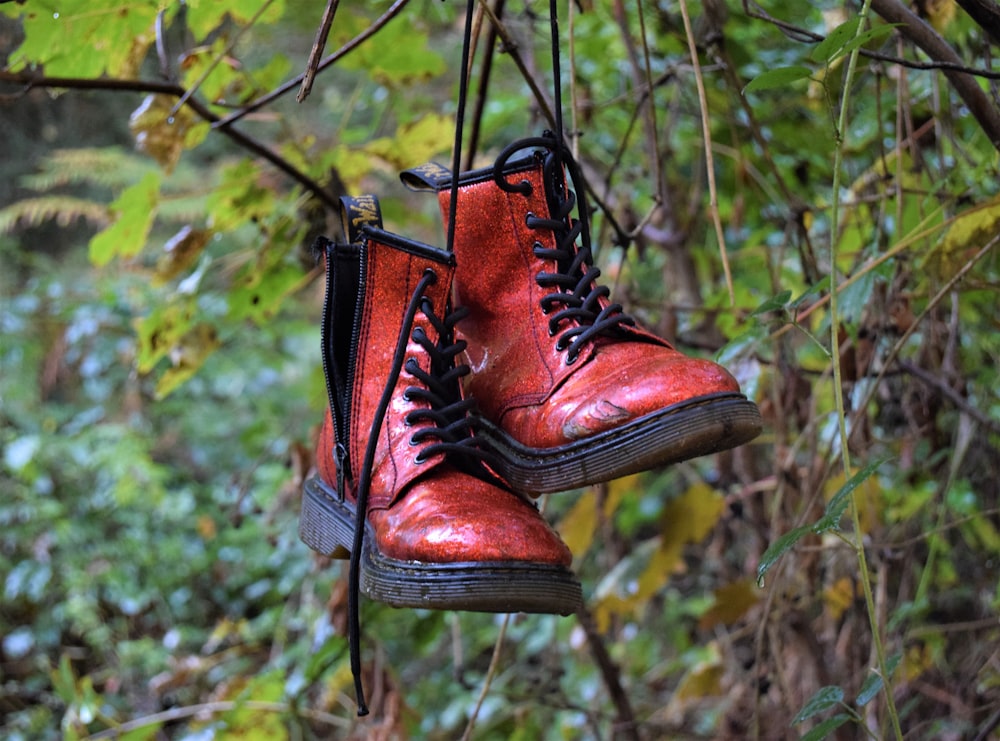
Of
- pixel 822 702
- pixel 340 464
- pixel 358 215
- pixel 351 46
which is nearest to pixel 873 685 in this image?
pixel 822 702

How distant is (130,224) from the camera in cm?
156

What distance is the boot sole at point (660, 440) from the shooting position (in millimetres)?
821

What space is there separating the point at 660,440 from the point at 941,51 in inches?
21.6

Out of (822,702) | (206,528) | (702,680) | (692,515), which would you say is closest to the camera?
(822,702)

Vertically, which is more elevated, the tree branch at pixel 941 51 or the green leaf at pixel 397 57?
the tree branch at pixel 941 51

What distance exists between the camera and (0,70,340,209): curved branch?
1244 mm

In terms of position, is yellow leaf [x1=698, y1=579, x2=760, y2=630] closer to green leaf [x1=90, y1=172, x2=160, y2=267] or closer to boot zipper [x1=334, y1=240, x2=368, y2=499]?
boot zipper [x1=334, y1=240, x2=368, y2=499]

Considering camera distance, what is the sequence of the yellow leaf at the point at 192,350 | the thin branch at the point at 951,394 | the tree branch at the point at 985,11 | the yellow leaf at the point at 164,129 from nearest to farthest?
the tree branch at the point at 985,11, the yellow leaf at the point at 164,129, the thin branch at the point at 951,394, the yellow leaf at the point at 192,350

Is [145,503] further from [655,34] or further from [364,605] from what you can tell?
[655,34]

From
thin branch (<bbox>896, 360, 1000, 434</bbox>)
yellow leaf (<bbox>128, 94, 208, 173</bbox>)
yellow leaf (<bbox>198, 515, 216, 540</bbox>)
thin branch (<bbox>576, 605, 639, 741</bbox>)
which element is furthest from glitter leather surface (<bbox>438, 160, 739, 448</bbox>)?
yellow leaf (<bbox>198, 515, 216, 540</bbox>)

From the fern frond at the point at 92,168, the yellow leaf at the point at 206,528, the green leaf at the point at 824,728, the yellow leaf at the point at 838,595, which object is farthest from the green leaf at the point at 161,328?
the fern frond at the point at 92,168

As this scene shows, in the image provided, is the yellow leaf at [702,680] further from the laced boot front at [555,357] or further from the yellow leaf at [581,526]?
the laced boot front at [555,357]

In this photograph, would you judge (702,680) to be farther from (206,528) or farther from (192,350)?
(206,528)

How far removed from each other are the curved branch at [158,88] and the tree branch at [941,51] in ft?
2.22
